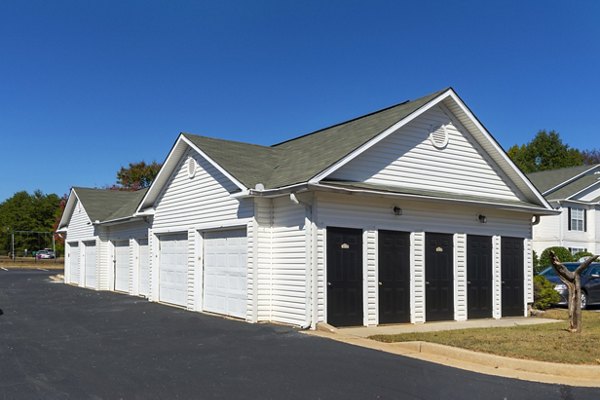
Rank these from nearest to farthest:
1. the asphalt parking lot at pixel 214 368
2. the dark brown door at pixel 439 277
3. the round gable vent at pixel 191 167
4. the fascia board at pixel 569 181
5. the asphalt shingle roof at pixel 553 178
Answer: the asphalt parking lot at pixel 214 368, the dark brown door at pixel 439 277, the round gable vent at pixel 191 167, the fascia board at pixel 569 181, the asphalt shingle roof at pixel 553 178

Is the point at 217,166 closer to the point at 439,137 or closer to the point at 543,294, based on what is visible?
the point at 439,137

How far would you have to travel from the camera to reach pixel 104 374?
8.41 metres

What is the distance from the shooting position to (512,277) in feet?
56.0

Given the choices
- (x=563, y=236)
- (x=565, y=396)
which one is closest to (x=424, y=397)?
(x=565, y=396)

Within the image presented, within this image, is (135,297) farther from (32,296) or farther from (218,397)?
(218,397)

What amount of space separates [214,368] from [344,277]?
519cm

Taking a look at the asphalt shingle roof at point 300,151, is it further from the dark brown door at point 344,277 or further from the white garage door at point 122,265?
the white garage door at point 122,265

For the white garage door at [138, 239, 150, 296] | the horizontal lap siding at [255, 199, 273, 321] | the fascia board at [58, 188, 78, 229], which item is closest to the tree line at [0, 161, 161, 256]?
the fascia board at [58, 188, 78, 229]

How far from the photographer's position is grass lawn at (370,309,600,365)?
31.1 ft

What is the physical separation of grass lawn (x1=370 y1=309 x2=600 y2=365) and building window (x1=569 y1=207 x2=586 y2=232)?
23579 millimetres

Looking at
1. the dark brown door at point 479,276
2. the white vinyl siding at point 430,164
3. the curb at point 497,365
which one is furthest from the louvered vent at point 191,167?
the curb at point 497,365

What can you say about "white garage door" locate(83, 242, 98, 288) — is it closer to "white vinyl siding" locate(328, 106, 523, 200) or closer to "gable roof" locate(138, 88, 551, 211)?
"gable roof" locate(138, 88, 551, 211)

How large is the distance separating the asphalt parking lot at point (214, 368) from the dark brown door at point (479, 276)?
5.76 metres

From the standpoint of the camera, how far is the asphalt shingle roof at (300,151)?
14.0 metres
